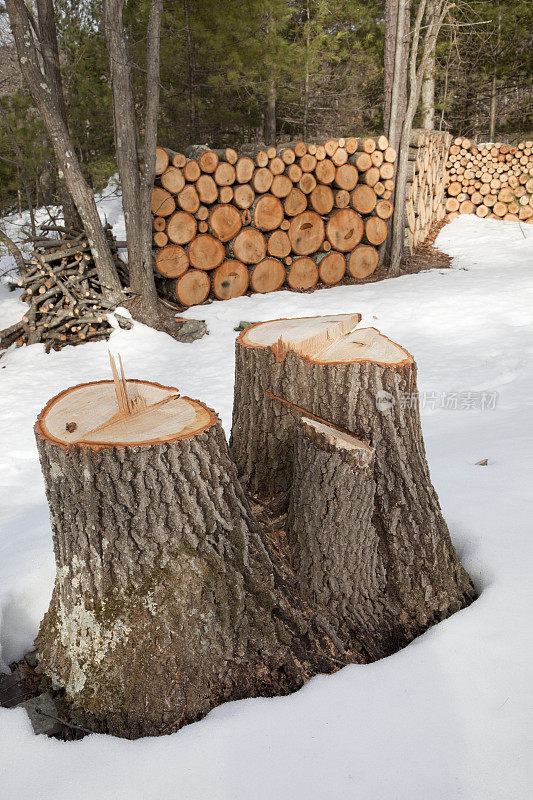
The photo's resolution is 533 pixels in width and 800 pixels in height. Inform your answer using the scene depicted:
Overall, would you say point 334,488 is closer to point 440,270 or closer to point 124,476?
Result: point 124,476

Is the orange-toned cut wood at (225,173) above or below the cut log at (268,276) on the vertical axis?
above

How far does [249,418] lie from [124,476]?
0.65 metres

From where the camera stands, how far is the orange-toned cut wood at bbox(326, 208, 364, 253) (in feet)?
21.8

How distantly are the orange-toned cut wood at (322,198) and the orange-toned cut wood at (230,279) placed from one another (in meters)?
1.28

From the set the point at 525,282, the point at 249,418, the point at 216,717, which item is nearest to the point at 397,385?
the point at 249,418

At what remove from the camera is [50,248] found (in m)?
5.55

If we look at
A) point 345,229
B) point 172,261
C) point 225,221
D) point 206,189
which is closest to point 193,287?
point 172,261

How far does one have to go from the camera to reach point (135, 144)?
513cm

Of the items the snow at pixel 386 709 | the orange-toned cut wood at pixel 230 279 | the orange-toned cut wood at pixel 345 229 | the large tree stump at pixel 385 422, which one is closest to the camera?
the snow at pixel 386 709

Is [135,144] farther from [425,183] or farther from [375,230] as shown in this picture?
[425,183]

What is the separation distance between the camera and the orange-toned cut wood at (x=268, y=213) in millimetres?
6102

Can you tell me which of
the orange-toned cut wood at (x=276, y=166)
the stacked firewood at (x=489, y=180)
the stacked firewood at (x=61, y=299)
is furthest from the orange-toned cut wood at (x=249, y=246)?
the stacked firewood at (x=489, y=180)

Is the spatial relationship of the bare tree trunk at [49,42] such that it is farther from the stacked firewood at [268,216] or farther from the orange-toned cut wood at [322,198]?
the orange-toned cut wood at [322,198]

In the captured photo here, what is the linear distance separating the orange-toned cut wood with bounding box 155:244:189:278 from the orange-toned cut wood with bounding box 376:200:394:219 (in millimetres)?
2816
